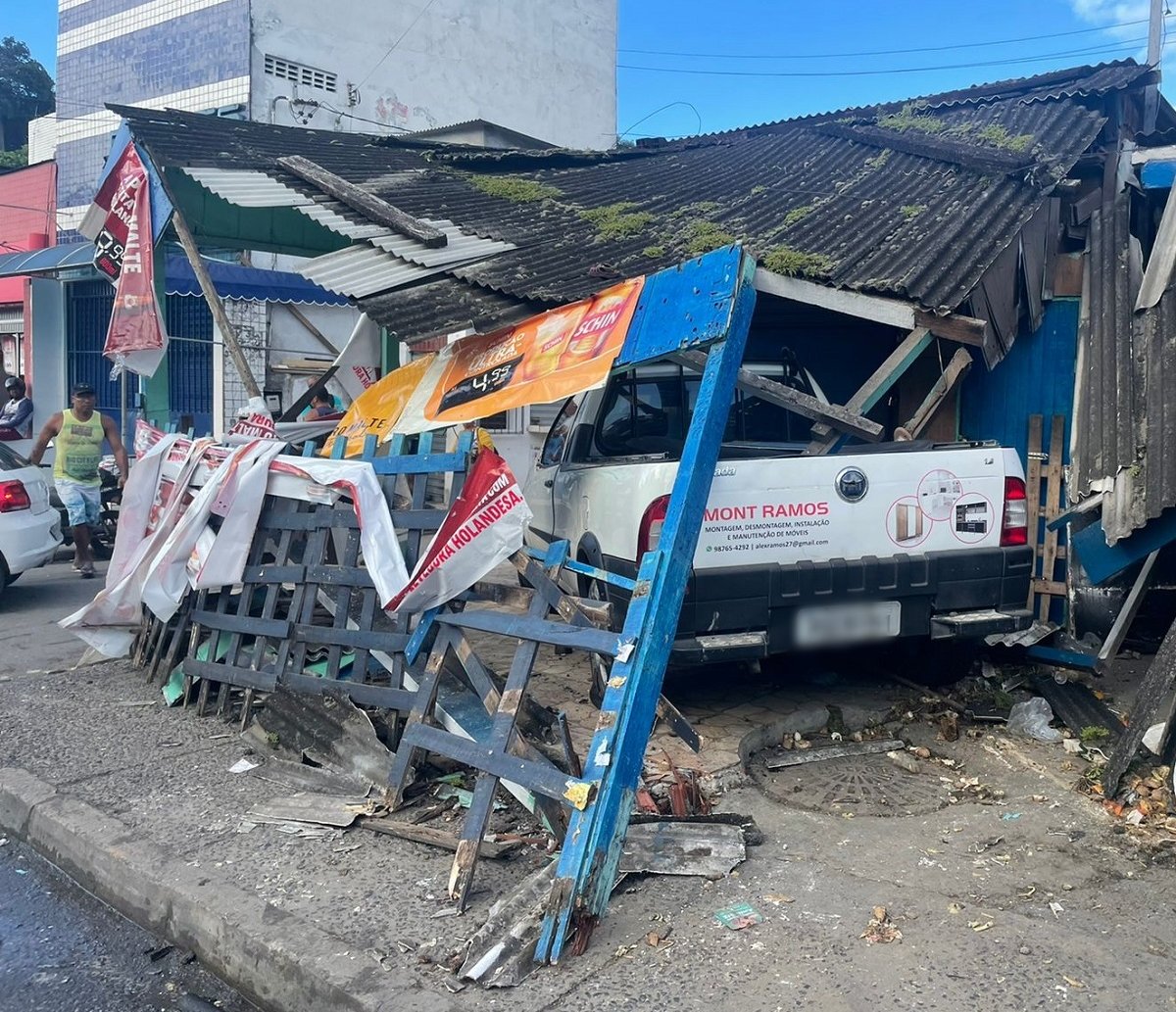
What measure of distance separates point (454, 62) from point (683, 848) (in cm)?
2304

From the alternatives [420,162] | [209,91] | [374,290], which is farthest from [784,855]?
[209,91]

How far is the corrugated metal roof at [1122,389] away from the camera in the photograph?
470cm

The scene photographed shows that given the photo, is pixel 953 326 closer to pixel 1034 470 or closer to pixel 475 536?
pixel 1034 470

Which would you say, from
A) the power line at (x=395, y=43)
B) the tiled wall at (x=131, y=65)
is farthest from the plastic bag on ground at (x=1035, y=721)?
the power line at (x=395, y=43)

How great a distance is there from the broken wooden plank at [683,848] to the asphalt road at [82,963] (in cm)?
131

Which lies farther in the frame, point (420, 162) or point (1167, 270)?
point (420, 162)

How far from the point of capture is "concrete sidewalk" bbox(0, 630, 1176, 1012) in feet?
9.24

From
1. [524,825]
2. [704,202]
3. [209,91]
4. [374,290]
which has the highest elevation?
[209,91]

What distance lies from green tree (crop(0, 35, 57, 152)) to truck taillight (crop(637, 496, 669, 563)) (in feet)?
136

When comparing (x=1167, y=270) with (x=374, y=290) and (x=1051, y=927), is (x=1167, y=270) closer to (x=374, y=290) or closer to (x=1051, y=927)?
(x=1051, y=927)

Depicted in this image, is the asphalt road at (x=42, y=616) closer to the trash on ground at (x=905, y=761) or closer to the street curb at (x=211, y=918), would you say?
the street curb at (x=211, y=918)

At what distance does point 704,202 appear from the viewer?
8.18m

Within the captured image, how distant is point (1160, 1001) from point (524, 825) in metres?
2.14

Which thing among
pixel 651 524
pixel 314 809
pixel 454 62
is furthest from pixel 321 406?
pixel 454 62
